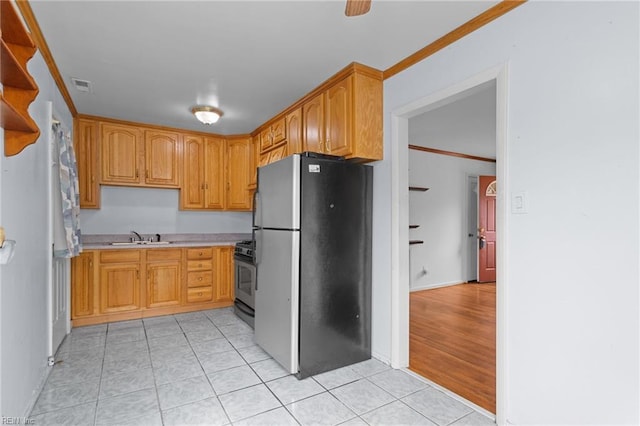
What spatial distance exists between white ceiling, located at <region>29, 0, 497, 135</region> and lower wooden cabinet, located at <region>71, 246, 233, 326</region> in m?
1.82

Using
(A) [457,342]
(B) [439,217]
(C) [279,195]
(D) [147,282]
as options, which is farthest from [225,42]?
(B) [439,217]

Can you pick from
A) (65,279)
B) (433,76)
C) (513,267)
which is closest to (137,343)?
(65,279)

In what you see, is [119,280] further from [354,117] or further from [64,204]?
[354,117]

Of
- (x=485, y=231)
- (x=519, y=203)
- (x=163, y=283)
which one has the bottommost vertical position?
(x=163, y=283)

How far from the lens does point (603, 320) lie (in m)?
1.49

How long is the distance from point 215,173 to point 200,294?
1.73 metres

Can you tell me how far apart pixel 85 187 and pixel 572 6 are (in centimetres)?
478

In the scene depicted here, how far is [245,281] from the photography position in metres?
3.84

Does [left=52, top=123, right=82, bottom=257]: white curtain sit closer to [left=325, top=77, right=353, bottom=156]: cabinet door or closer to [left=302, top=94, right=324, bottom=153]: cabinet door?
[left=302, top=94, right=324, bottom=153]: cabinet door

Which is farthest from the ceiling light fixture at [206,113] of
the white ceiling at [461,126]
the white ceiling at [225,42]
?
the white ceiling at [461,126]

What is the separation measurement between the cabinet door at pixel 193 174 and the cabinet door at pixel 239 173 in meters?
0.39

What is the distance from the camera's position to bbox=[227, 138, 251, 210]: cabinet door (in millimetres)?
4840

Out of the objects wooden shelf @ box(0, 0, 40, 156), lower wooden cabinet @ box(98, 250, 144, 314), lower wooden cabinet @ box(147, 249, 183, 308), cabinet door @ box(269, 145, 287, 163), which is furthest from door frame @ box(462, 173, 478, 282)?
wooden shelf @ box(0, 0, 40, 156)

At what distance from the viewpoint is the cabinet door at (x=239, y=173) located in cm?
484
